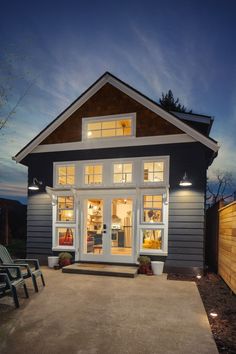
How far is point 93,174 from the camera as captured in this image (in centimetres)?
838

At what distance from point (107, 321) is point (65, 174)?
564 centimetres

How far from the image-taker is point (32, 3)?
291 inches

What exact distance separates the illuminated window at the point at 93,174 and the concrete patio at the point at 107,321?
11.2 ft

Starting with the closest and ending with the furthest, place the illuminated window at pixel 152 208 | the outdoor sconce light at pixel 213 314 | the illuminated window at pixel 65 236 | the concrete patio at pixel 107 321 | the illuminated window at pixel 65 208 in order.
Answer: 1. the concrete patio at pixel 107 321
2. the outdoor sconce light at pixel 213 314
3. the illuminated window at pixel 152 208
4. the illuminated window at pixel 65 236
5. the illuminated window at pixel 65 208

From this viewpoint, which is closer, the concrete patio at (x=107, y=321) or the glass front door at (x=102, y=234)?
the concrete patio at (x=107, y=321)

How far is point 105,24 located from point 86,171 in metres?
5.80

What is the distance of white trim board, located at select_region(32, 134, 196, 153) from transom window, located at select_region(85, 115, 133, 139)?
9.3 inches

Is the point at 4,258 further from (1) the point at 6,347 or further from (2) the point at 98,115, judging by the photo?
(2) the point at 98,115

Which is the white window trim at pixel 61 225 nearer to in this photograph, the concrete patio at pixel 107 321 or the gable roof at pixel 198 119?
the concrete patio at pixel 107 321

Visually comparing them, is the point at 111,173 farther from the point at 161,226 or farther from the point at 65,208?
the point at 161,226

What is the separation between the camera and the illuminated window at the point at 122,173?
7.98 meters

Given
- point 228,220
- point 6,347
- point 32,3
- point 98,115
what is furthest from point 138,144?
point 6,347

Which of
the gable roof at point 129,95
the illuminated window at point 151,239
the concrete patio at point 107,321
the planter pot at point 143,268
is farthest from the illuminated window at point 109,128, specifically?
the concrete patio at point 107,321

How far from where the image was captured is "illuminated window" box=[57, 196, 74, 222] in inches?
332
